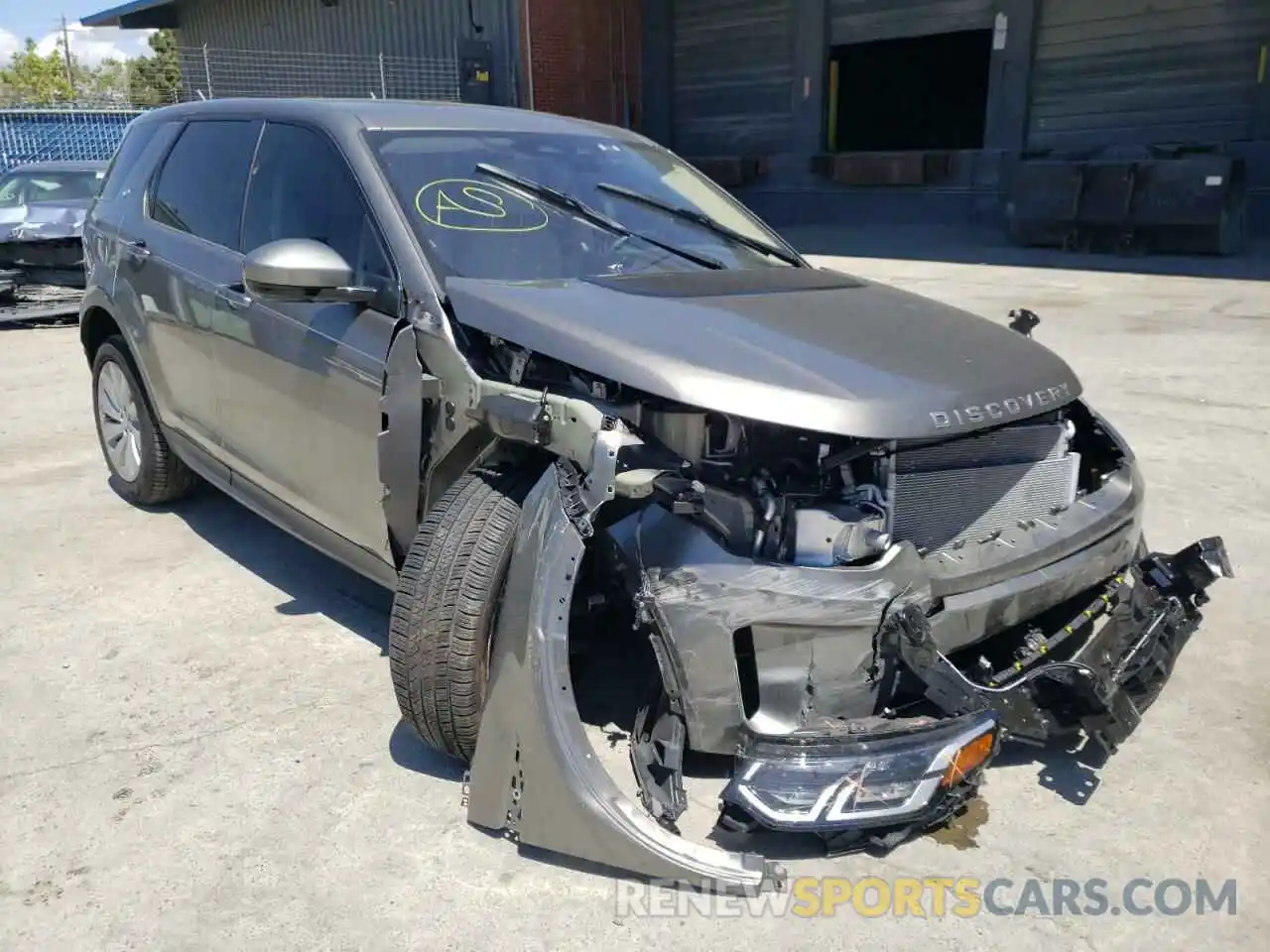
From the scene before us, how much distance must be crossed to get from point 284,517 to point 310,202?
44.9 inches

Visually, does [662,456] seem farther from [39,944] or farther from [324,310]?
[39,944]

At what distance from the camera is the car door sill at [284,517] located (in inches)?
136

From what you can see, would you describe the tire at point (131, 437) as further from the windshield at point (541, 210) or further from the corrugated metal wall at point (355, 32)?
the corrugated metal wall at point (355, 32)

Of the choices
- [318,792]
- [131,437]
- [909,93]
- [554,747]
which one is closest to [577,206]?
[554,747]

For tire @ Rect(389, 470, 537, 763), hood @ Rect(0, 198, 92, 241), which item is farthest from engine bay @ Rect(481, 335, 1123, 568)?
hood @ Rect(0, 198, 92, 241)

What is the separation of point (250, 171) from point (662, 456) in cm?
232

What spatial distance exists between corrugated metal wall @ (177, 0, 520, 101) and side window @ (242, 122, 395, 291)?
62.2 ft

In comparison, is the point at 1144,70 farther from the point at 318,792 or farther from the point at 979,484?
the point at 318,792

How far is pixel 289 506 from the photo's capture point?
3.82 metres

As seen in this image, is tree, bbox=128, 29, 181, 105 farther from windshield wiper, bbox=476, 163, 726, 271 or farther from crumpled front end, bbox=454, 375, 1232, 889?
crumpled front end, bbox=454, 375, 1232, 889

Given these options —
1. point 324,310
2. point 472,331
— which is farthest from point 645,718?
point 324,310

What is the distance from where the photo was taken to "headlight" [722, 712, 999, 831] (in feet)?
7.89

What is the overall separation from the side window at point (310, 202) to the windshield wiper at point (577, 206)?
479mm

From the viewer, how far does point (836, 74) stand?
2020 cm
